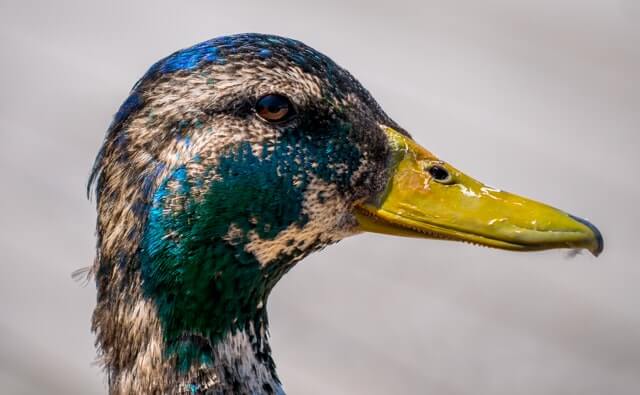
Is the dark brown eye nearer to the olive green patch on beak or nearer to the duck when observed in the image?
the duck

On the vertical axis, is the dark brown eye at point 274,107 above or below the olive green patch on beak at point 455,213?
above

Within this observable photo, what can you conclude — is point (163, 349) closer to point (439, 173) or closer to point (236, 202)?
point (236, 202)

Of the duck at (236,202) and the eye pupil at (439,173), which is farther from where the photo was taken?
the eye pupil at (439,173)

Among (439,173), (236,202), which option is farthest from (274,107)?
(439,173)

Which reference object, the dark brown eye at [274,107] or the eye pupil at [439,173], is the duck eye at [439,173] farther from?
the dark brown eye at [274,107]

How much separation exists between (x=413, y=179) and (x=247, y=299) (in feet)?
1.19

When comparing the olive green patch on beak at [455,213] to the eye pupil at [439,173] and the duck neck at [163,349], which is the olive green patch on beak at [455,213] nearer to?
the eye pupil at [439,173]

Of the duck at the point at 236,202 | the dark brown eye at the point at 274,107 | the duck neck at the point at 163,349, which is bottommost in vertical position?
the duck neck at the point at 163,349

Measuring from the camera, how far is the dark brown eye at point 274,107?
6.10 feet

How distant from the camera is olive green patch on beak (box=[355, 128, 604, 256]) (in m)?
1.90

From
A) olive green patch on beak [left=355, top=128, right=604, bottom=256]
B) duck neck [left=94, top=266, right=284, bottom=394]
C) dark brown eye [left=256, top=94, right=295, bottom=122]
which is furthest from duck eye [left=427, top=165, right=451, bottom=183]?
duck neck [left=94, top=266, right=284, bottom=394]

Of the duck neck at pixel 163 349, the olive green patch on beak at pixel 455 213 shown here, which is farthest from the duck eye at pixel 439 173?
the duck neck at pixel 163 349

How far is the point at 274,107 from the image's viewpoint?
1.87 meters

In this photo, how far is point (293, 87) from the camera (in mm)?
1872
